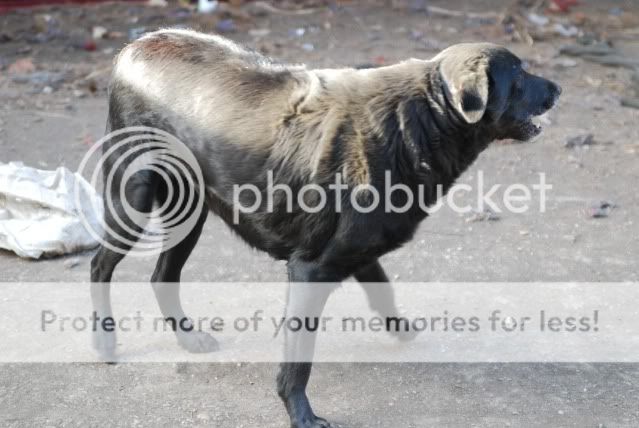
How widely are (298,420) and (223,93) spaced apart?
1.35m

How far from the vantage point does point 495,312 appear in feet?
15.0

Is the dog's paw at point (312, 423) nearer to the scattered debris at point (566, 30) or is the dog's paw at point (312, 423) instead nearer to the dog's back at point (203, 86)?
the dog's back at point (203, 86)

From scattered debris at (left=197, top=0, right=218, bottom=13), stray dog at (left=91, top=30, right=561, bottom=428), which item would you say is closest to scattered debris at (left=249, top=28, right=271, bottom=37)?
scattered debris at (left=197, top=0, right=218, bottom=13)

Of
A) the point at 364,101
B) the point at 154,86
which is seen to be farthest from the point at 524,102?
the point at 154,86

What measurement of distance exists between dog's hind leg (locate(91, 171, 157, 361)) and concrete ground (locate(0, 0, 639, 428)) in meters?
0.16

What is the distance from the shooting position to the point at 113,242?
4090mm

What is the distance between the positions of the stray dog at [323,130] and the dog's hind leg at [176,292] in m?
0.48

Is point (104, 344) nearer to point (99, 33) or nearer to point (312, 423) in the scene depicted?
point (312, 423)

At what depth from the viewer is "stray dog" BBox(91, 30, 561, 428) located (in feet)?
11.4

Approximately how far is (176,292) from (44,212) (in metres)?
1.43

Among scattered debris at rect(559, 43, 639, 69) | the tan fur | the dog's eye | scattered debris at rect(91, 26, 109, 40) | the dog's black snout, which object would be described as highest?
the dog's eye

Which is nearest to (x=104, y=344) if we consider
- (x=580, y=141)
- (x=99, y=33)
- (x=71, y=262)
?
(x=71, y=262)

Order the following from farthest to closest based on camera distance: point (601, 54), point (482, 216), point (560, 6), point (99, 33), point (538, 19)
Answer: point (560, 6) < point (538, 19) < point (99, 33) < point (601, 54) < point (482, 216)

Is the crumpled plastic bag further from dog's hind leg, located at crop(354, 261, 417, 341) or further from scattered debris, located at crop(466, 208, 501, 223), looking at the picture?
scattered debris, located at crop(466, 208, 501, 223)
